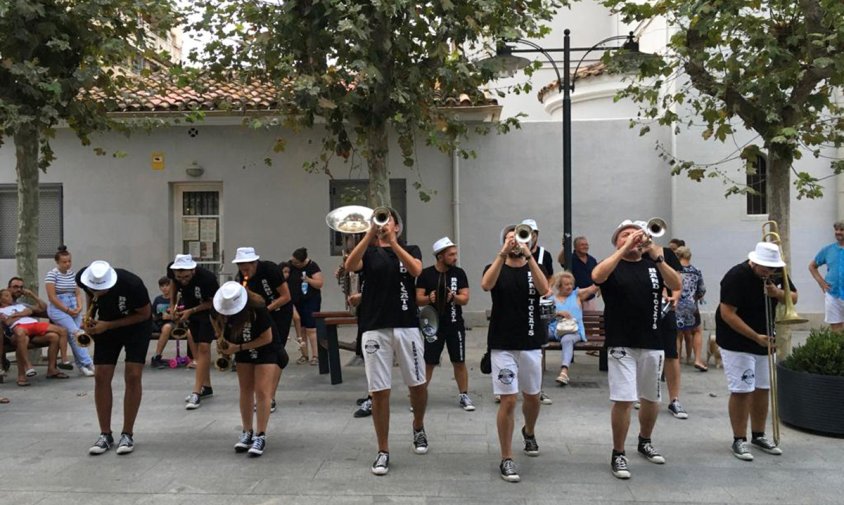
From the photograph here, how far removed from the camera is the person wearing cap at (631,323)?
199 inches

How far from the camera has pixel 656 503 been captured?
4586 mm

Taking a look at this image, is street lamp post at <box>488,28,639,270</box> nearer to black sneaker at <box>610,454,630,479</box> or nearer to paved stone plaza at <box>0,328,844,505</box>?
paved stone plaza at <box>0,328,844,505</box>

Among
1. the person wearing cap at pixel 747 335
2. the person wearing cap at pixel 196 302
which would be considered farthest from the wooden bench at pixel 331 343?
the person wearing cap at pixel 747 335

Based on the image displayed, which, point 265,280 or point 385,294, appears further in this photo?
point 265,280

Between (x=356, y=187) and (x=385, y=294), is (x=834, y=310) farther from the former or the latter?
(x=356, y=187)

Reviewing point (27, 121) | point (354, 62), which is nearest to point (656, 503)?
point (354, 62)

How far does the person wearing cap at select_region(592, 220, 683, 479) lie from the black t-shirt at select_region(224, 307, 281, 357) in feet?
8.76

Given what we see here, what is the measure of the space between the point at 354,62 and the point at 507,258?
3357 millimetres

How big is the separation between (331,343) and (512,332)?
3821mm

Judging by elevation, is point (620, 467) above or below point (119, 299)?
below

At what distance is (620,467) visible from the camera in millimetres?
5082

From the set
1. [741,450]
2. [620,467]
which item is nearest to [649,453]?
[620,467]

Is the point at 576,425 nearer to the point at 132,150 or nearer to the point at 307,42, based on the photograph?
the point at 307,42

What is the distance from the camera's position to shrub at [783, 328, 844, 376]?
5953mm
